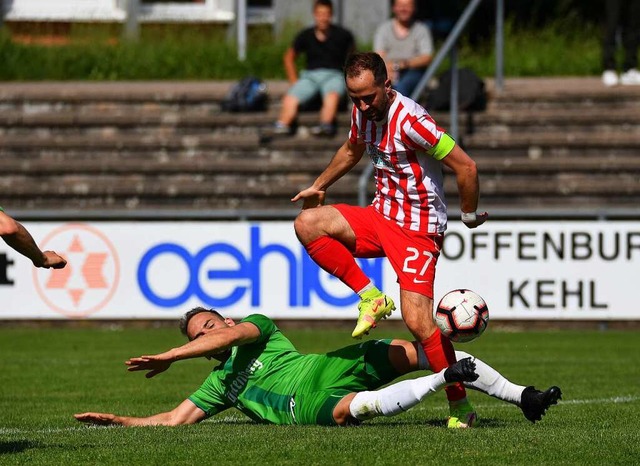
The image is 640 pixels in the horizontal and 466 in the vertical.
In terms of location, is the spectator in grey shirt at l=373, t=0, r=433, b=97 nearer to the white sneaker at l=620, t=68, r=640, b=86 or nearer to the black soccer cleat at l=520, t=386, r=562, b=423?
the white sneaker at l=620, t=68, r=640, b=86

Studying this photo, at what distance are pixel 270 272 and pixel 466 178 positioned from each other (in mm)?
8145

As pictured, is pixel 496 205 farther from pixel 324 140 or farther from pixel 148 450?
pixel 148 450

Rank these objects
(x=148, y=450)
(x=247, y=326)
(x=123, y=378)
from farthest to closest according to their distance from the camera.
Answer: (x=123, y=378) → (x=247, y=326) → (x=148, y=450)

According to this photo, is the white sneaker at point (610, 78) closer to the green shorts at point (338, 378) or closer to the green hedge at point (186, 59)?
the green hedge at point (186, 59)

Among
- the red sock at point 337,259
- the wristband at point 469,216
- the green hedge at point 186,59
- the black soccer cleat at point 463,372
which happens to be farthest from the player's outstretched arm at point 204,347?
the green hedge at point 186,59

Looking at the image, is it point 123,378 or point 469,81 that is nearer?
point 123,378

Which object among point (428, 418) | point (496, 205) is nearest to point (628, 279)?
point (496, 205)

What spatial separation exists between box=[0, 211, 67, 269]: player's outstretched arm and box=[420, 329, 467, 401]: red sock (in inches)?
87.9

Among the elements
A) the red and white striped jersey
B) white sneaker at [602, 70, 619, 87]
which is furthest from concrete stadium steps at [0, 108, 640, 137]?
the red and white striped jersey

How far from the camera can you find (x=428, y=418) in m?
8.61

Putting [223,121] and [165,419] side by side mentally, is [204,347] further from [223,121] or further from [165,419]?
[223,121]

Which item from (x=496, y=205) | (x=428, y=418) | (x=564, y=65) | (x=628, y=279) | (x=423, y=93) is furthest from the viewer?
(x=564, y=65)

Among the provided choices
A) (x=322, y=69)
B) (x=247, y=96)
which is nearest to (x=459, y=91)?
(x=322, y=69)

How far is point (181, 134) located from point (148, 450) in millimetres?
13769
